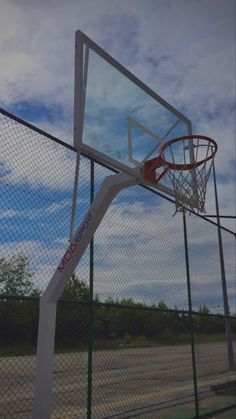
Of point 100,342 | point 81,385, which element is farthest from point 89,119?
point 81,385

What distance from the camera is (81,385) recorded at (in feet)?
33.6

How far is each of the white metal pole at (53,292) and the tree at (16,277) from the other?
384mm

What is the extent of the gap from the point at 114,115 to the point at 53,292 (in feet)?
7.65

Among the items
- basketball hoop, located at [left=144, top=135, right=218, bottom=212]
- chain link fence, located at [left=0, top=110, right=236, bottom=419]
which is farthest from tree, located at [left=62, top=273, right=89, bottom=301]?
basketball hoop, located at [left=144, top=135, right=218, bottom=212]

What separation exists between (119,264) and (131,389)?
157 inches

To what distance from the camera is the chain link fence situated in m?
4.77

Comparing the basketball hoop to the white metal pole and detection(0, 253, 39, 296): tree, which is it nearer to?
the white metal pole

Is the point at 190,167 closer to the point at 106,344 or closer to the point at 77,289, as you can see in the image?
the point at 77,289

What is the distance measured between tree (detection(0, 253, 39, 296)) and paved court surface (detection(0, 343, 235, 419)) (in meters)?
1.58

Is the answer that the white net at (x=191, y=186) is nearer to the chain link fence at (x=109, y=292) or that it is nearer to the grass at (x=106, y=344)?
the chain link fence at (x=109, y=292)

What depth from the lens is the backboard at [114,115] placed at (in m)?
4.81

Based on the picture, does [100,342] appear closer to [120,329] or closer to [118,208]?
[120,329]

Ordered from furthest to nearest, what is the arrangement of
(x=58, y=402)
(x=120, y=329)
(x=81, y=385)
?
(x=81, y=385)
(x=58, y=402)
(x=120, y=329)

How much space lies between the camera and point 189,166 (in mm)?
5637
